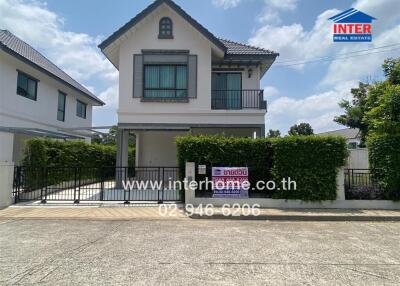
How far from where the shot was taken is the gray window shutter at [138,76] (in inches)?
596

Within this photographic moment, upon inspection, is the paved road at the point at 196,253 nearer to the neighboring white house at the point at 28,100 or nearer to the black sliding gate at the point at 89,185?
the black sliding gate at the point at 89,185

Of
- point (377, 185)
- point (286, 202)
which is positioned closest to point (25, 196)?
point (286, 202)

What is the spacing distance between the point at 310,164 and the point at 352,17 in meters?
8.65

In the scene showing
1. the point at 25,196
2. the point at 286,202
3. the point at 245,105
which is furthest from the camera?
the point at 245,105

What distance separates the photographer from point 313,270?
493cm

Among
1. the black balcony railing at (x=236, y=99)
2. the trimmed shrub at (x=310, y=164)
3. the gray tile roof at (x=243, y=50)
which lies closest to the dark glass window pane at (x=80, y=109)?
the black balcony railing at (x=236, y=99)

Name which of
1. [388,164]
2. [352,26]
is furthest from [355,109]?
[388,164]

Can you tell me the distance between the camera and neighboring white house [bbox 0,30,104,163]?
15.8 m

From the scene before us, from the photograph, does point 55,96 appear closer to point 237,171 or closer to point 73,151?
point 73,151

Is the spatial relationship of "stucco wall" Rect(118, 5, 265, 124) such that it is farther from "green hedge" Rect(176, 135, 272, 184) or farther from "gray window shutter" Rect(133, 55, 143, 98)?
"green hedge" Rect(176, 135, 272, 184)

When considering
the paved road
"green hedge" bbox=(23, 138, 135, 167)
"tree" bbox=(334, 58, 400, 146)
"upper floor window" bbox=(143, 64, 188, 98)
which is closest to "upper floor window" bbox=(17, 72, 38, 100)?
"green hedge" bbox=(23, 138, 135, 167)

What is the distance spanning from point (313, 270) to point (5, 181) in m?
10.8

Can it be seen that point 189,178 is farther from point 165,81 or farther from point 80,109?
point 80,109

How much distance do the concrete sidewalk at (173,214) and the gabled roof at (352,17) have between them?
931cm
